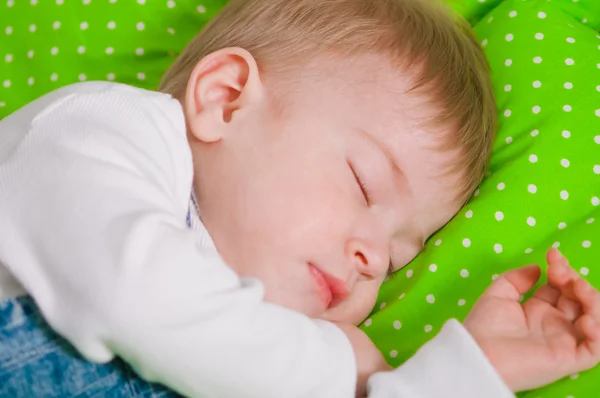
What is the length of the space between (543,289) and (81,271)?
0.61 meters

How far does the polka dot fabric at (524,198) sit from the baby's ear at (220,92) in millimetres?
378

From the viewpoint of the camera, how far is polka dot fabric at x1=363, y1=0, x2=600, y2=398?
1101mm

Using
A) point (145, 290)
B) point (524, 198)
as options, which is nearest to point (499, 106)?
point (524, 198)

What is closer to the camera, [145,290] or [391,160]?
[145,290]

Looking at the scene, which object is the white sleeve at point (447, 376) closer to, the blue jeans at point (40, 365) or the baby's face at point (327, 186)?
the baby's face at point (327, 186)

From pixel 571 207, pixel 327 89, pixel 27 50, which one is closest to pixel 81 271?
pixel 327 89

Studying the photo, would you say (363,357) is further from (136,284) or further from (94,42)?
(94,42)

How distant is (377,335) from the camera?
1115 millimetres

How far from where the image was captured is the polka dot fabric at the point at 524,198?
1101mm

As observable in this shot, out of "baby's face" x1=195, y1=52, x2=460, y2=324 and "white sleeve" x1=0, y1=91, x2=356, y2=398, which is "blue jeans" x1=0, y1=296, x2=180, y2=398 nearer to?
"white sleeve" x1=0, y1=91, x2=356, y2=398

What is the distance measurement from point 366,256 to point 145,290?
339 millimetres

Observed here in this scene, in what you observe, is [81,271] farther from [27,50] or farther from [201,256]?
[27,50]

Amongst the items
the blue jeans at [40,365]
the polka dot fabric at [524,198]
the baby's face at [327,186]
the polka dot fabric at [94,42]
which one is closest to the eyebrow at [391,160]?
the baby's face at [327,186]

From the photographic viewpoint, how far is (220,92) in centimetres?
110
